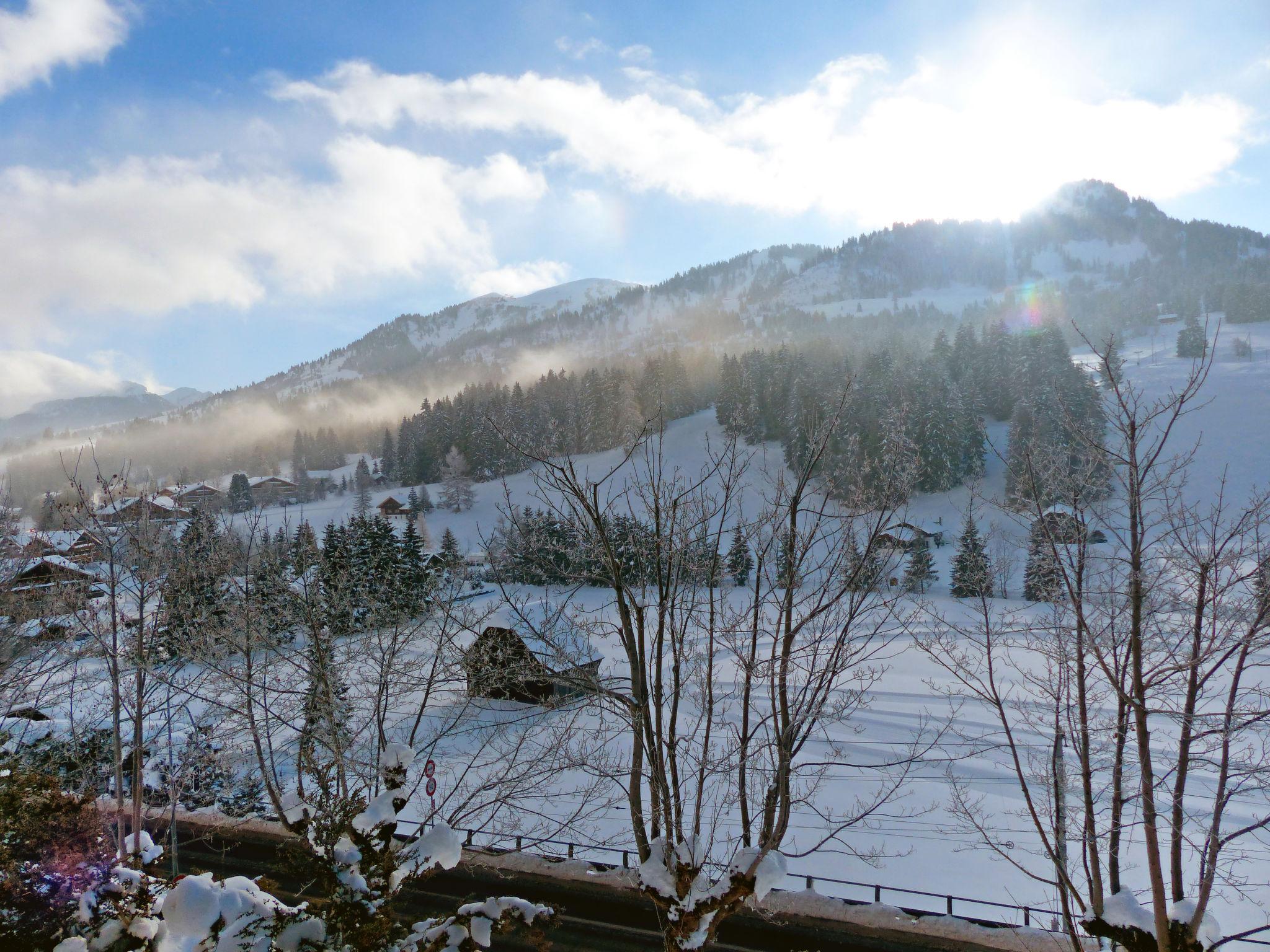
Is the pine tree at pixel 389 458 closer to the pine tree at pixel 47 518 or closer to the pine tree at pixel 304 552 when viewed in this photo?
the pine tree at pixel 47 518

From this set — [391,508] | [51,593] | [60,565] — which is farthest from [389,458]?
[51,593]

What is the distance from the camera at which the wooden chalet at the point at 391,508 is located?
61312 mm

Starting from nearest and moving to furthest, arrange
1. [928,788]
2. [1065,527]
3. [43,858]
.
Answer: [43,858]
[1065,527]
[928,788]

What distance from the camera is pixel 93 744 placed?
40.8 ft

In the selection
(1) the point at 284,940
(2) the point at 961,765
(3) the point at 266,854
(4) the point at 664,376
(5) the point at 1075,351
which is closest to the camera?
(1) the point at 284,940

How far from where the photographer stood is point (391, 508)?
63188 millimetres

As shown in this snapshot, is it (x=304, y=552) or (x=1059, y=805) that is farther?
(x=304, y=552)

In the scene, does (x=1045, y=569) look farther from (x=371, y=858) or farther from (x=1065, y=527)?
(x=371, y=858)

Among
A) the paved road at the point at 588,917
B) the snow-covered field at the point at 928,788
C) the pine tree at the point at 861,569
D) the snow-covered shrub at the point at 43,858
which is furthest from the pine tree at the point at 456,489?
the pine tree at the point at 861,569

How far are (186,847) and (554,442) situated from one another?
44.1ft

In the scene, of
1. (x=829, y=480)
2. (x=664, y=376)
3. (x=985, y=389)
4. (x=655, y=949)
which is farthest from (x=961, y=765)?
(x=664, y=376)

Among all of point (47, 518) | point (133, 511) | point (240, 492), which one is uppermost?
point (133, 511)

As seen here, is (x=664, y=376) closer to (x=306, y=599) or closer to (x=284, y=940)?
(x=306, y=599)

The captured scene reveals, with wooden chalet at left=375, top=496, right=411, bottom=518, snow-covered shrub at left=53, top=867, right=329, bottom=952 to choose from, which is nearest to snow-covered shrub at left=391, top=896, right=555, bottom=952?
snow-covered shrub at left=53, top=867, right=329, bottom=952
